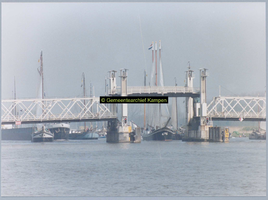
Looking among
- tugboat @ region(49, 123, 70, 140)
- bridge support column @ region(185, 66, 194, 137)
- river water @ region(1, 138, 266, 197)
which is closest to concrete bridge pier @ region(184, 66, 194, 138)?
bridge support column @ region(185, 66, 194, 137)

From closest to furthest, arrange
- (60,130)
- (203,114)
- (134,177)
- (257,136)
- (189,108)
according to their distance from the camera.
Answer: (134,177)
(203,114)
(189,108)
(60,130)
(257,136)

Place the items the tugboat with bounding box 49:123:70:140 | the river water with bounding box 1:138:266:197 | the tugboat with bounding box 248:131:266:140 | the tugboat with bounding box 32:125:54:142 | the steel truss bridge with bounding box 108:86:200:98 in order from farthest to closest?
the tugboat with bounding box 248:131:266:140
the tugboat with bounding box 49:123:70:140
the tugboat with bounding box 32:125:54:142
the steel truss bridge with bounding box 108:86:200:98
the river water with bounding box 1:138:266:197

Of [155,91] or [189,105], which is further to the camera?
[189,105]

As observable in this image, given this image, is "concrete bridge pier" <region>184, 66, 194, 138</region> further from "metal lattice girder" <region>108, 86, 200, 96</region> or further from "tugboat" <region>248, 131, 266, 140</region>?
"tugboat" <region>248, 131, 266, 140</region>

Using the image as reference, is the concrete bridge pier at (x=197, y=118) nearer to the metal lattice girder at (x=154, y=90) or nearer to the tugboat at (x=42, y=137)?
the metal lattice girder at (x=154, y=90)

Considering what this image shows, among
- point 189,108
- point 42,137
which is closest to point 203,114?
point 189,108

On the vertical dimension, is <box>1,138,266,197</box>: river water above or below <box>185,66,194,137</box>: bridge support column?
below

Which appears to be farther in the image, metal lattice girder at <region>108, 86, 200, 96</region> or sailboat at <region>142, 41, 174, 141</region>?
sailboat at <region>142, 41, 174, 141</region>

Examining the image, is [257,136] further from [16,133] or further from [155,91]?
[16,133]

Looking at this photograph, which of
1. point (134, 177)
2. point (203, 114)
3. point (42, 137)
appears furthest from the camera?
point (42, 137)

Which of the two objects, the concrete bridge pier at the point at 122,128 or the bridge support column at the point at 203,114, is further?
the bridge support column at the point at 203,114

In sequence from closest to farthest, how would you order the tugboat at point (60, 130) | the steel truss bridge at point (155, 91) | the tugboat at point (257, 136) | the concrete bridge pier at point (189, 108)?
1. the steel truss bridge at point (155, 91)
2. the concrete bridge pier at point (189, 108)
3. the tugboat at point (60, 130)
4. the tugboat at point (257, 136)

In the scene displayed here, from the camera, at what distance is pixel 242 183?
3894 centimetres

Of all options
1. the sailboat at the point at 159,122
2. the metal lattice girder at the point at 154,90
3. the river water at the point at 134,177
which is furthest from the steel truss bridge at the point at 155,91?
the river water at the point at 134,177
